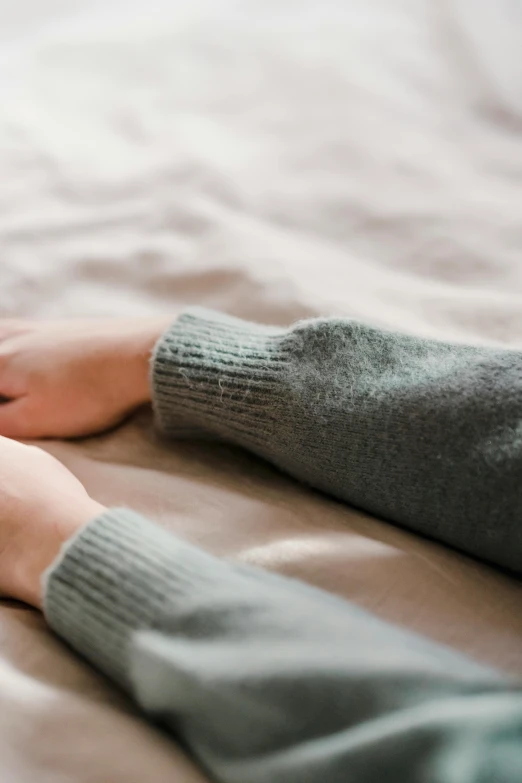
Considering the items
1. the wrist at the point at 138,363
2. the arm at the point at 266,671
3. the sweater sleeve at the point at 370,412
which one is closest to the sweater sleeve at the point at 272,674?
the arm at the point at 266,671

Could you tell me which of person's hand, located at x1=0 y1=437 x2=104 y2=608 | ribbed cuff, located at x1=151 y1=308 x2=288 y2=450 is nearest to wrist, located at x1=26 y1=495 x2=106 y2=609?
person's hand, located at x1=0 y1=437 x2=104 y2=608

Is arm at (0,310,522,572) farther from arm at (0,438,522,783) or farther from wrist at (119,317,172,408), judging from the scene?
arm at (0,438,522,783)

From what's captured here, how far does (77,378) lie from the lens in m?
0.71

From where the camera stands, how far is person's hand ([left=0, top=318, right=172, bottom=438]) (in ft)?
2.26

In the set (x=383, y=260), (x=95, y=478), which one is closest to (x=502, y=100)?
(x=383, y=260)

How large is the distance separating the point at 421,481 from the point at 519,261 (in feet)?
1.11

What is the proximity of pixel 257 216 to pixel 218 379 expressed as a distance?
28cm

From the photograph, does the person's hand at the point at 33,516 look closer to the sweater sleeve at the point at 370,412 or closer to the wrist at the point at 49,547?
the wrist at the point at 49,547

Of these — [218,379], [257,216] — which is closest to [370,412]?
[218,379]

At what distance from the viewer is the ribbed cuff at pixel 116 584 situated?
0.44 meters

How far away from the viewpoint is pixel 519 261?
758mm

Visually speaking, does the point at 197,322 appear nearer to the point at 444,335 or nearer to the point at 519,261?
the point at 444,335

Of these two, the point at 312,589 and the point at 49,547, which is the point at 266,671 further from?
the point at 49,547

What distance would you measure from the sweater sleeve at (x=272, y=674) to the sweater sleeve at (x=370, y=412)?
13cm
